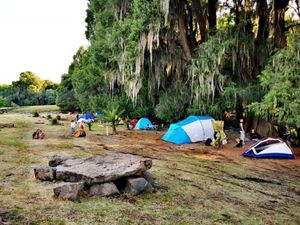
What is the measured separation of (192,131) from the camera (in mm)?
18938

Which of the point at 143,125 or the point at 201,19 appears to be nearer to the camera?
the point at 201,19

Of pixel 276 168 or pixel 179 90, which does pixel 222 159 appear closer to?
pixel 276 168

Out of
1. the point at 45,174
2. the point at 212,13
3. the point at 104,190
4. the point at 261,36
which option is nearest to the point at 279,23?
the point at 261,36

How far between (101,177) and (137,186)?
0.84 meters

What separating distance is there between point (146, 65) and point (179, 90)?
9.06 feet

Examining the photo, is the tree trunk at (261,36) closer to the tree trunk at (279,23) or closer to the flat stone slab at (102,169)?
the tree trunk at (279,23)

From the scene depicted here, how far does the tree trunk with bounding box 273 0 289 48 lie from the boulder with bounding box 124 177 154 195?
A: 13.8 metres

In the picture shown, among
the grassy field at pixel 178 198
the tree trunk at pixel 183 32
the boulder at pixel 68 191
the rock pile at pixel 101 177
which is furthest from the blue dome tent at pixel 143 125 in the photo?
the boulder at pixel 68 191

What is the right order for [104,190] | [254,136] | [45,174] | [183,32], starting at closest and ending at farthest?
[104,190] → [45,174] → [254,136] → [183,32]

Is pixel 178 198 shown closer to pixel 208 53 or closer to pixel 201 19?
pixel 208 53

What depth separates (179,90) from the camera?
883 inches

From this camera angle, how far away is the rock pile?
721 centimetres

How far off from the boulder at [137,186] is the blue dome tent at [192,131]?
35.3ft

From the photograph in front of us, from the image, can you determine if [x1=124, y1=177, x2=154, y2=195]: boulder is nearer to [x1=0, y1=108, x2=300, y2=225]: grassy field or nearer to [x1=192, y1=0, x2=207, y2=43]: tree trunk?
[x1=0, y1=108, x2=300, y2=225]: grassy field
